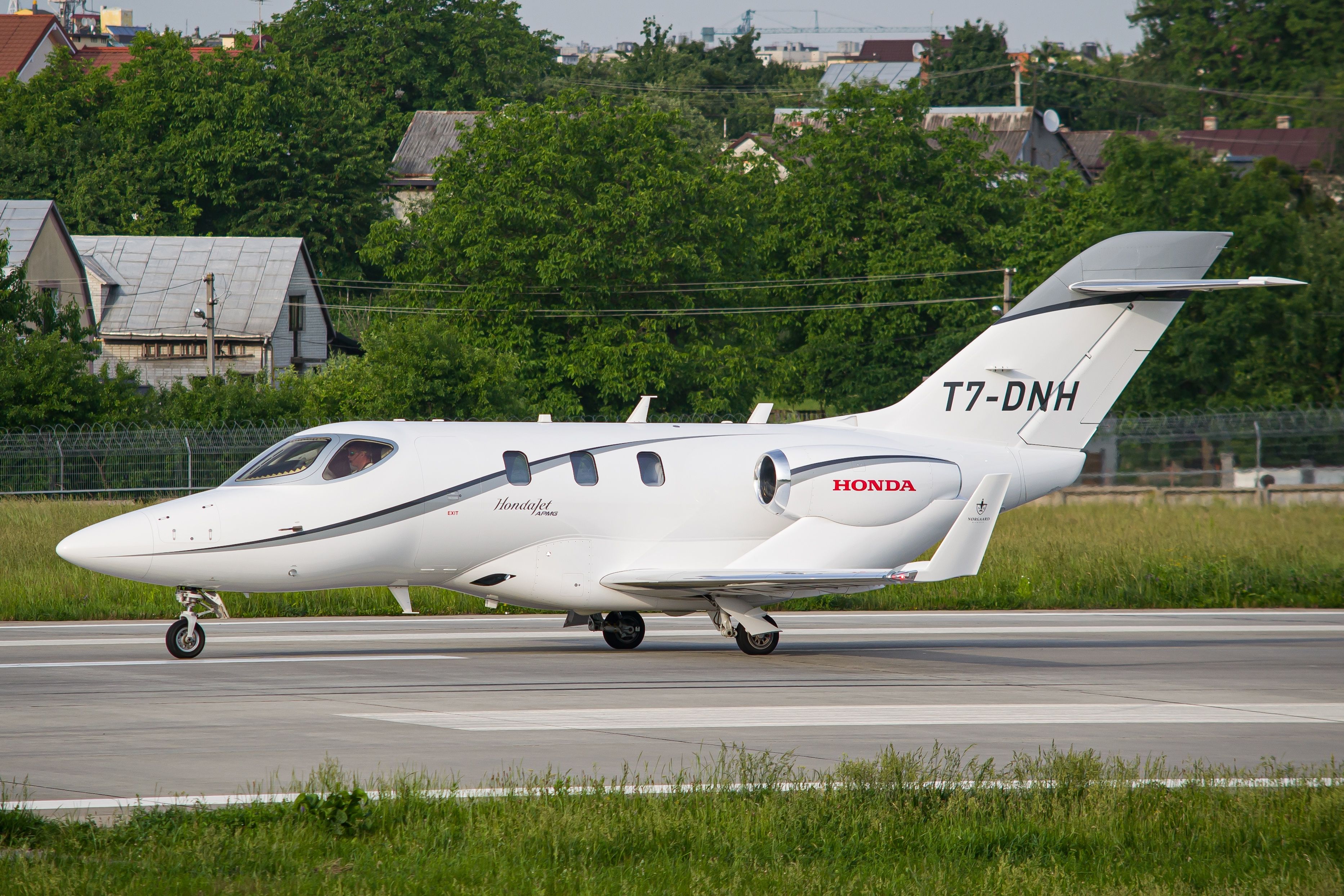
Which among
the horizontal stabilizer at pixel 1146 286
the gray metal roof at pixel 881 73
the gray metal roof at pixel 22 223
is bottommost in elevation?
the horizontal stabilizer at pixel 1146 286

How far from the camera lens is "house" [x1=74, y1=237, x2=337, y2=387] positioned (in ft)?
189

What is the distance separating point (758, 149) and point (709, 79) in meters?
39.7

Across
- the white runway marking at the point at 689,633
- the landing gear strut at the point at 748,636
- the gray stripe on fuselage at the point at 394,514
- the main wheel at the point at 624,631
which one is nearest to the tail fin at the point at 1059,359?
the white runway marking at the point at 689,633

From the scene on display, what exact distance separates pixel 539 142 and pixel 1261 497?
31.5m

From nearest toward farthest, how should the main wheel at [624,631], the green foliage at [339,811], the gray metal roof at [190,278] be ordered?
the green foliage at [339,811]
the main wheel at [624,631]
the gray metal roof at [190,278]

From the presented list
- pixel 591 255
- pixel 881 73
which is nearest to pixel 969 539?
pixel 591 255

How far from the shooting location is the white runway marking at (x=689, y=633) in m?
18.7

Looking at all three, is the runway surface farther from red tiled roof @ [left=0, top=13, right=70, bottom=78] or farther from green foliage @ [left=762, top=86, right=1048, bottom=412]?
red tiled roof @ [left=0, top=13, right=70, bottom=78]

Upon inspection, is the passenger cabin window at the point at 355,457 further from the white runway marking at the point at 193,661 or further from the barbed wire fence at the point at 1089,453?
the barbed wire fence at the point at 1089,453

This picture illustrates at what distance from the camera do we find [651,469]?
17.6 metres

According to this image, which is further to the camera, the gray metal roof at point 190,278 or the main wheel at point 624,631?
the gray metal roof at point 190,278

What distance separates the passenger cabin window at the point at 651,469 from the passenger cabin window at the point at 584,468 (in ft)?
1.87

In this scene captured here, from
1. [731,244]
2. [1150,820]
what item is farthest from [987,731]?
[731,244]

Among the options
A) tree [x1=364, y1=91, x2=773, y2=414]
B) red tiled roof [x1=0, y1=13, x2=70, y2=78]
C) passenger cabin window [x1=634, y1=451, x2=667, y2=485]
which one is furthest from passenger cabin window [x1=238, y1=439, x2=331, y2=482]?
red tiled roof [x1=0, y1=13, x2=70, y2=78]
